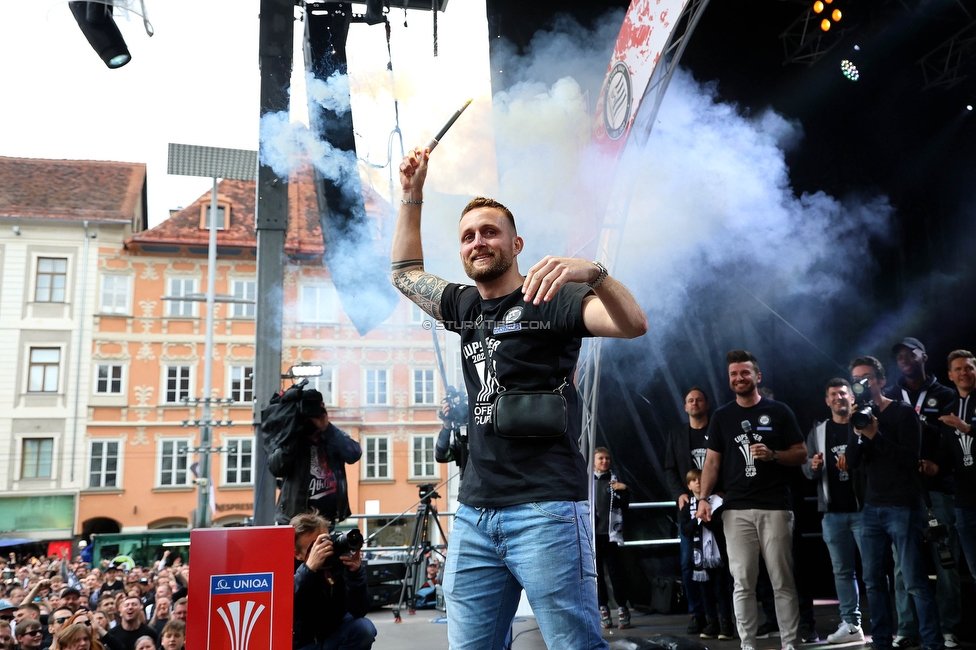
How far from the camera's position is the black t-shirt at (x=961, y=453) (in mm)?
4473

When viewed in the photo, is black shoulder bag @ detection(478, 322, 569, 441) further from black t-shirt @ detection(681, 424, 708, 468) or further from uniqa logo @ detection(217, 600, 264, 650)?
black t-shirt @ detection(681, 424, 708, 468)

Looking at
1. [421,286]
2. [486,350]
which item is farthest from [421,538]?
[486,350]

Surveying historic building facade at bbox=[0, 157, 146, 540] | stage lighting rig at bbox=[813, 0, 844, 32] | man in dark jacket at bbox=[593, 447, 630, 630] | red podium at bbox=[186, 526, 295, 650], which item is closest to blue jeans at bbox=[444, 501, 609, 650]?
red podium at bbox=[186, 526, 295, 650]

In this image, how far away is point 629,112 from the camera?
6066mm

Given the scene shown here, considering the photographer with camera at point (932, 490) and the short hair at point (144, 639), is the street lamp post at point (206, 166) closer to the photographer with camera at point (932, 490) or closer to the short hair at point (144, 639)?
the short hair at point (144, 639)

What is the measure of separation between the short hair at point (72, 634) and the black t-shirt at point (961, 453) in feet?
16.1

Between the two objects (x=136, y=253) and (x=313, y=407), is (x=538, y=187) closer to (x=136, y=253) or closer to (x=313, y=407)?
(x=313, y=407)

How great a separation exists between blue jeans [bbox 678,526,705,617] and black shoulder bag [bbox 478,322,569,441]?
13.9ft

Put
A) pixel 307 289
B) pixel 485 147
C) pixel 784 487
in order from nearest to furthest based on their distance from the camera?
1. pixel 784 487
2. pixel 307 289
3. pixel 485 147

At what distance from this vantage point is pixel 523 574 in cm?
170

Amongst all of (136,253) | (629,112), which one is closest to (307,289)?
(629,112)

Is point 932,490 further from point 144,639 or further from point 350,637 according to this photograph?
point 144,639

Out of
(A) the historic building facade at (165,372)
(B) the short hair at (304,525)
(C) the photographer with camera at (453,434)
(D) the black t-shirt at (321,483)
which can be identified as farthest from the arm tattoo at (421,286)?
(A) the historic building facade at (165,372)

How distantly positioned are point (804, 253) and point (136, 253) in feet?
71.2
